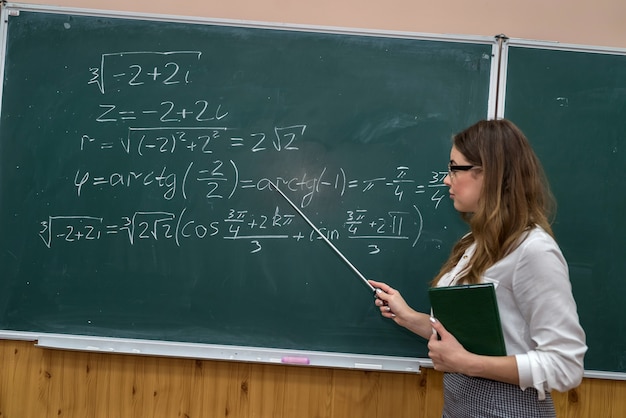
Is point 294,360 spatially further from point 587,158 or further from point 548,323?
point 587,158

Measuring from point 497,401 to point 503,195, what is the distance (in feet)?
1.81

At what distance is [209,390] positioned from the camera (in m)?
2.34

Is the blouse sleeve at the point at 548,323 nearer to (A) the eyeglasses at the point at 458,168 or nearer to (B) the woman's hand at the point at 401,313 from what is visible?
(A) the eyeglasses at the point at 458,168

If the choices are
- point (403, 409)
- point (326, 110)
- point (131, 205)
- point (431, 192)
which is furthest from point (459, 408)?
point (131, 205)

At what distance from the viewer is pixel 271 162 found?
2316 millimetres

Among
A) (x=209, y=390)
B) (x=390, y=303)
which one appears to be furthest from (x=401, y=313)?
(x=209, y=390)

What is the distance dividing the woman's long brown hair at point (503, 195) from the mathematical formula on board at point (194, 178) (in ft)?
2.42

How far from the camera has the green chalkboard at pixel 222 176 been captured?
7.57 feet

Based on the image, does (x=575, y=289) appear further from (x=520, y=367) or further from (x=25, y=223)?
(x=25, y=223)

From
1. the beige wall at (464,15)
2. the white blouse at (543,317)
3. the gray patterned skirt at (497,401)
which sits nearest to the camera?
the white blouse at (543,317)

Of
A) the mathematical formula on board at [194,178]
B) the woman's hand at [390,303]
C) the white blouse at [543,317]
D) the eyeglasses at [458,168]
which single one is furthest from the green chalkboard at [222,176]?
the white blouse at [543,317]

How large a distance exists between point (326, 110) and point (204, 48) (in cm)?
56

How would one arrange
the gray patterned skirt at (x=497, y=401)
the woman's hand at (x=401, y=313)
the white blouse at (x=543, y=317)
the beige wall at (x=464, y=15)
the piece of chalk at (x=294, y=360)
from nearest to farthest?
the white blouse at (x=543, y=317) < the gray patterned skirt at (x=497, y=401) < the woman's hand at (x=401, y=313) < the piece of chalk at (x=294, y=360) < the beige wall at (x=464, y=15)

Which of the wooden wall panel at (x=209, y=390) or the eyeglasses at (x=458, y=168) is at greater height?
the eyeglasses at (x=458, y=168)
